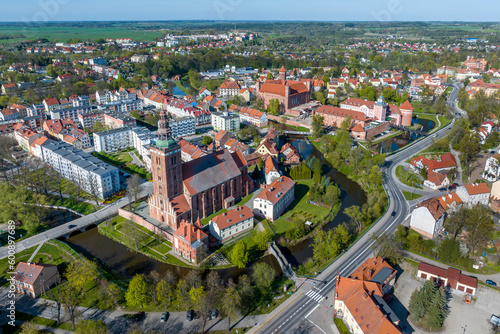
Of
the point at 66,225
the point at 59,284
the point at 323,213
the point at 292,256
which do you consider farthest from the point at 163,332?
the point at 323,213

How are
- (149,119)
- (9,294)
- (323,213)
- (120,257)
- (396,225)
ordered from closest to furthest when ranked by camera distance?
1. (9,294)
2. (120,257)
3. (396,225)
4. (323,213)
5. (149,119)

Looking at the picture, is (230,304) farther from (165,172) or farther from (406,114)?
(406,114)

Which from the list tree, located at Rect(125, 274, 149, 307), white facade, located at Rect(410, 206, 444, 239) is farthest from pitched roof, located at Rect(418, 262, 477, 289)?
tree, located at Rect(125, 274, 149, 307)

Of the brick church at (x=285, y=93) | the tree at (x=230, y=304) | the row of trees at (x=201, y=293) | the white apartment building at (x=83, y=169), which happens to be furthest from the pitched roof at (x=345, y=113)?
the tree at (x=230, y=304)

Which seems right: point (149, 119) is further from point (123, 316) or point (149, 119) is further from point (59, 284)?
point (123, 316)

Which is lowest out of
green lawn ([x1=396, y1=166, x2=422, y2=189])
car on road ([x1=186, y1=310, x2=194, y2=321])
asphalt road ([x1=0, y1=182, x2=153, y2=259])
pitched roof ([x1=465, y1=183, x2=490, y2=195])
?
car on road ([x1=186, y1=310, x2=194, y2=321])

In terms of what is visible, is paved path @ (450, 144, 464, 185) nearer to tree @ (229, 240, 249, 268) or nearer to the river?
the river
